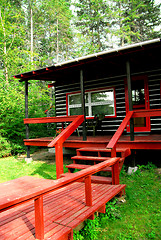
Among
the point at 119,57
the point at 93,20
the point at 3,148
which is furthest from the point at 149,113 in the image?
the point at 93,20

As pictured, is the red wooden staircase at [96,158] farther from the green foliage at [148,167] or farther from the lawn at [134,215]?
the green foliage at [148,167]

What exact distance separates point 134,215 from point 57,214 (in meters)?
1.59

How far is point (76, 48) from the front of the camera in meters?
24.6

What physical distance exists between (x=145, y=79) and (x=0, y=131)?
7.83 m

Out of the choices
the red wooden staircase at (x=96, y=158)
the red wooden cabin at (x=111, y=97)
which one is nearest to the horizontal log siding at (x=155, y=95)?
the red wooden cabin at (x=111, y=97)

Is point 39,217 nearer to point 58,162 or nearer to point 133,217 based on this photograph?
point 133,217

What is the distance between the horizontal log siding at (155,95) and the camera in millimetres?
7512

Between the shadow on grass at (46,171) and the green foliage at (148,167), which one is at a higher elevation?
the green foliage at (148,167)

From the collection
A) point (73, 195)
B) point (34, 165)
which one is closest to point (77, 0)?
point (34, 165)

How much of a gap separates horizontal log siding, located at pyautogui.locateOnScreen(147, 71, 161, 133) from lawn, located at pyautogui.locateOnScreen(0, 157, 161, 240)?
2.46 meters

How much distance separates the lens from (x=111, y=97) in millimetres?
8625

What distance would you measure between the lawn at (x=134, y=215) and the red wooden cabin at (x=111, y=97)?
896mm

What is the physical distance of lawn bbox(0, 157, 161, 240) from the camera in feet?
9.74

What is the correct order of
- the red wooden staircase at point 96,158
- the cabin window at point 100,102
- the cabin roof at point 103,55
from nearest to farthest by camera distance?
the red wooden staircase at point 96,158 < the cabin roof at point 103,55 < the cabin window at point 100,102
